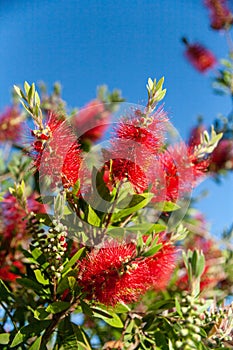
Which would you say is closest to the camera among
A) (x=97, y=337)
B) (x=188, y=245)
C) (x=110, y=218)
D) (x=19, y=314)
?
(x=110, y=218)

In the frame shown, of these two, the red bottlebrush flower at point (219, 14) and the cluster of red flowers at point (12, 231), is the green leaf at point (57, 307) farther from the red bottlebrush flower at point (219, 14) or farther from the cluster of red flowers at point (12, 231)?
the red bottlebrush flower at point (219, 14)

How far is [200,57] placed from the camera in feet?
10.0

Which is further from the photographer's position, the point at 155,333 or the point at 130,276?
the point at 155,333

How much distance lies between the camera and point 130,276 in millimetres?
1016

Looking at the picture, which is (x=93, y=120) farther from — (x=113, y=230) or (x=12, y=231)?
(x=113, y=230)

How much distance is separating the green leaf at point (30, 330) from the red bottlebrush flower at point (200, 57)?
86.5 inches

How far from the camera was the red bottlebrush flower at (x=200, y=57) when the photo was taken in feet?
9.86

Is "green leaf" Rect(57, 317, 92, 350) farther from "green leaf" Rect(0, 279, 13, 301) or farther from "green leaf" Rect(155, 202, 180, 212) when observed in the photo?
"green leaf" Rect(155, 202, 180, 212)

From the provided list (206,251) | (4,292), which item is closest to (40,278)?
(4,292)

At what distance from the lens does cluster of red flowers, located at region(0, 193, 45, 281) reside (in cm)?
169

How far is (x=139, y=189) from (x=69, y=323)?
0.42m

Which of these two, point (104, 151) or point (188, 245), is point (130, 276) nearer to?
point (104, 151)

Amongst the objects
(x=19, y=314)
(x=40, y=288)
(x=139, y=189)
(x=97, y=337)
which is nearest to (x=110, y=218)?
(x=139, y=189)

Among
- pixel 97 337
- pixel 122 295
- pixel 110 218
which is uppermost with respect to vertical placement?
pixel 110 218
